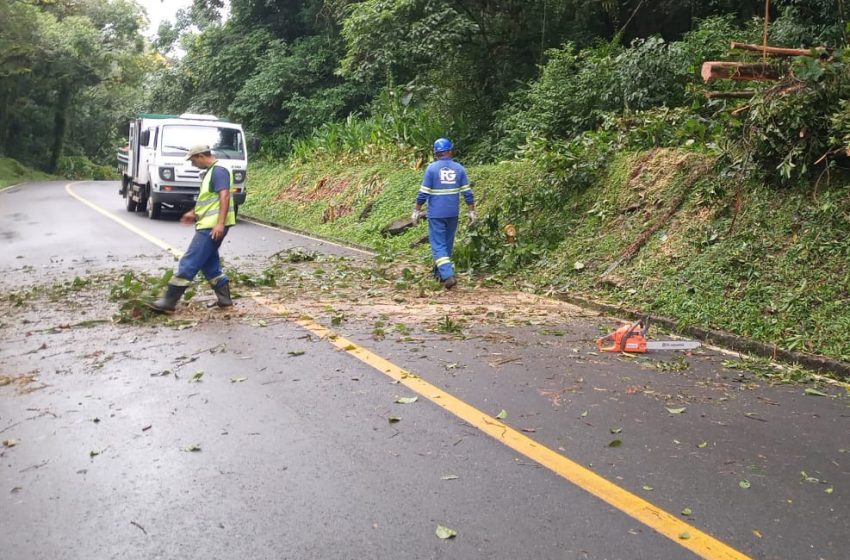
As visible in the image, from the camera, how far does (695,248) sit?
9.23 meters

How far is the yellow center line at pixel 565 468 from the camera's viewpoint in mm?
3531

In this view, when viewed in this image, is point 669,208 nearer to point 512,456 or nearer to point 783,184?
point 783,184

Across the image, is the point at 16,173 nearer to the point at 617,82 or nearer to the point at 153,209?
the point at 153,209

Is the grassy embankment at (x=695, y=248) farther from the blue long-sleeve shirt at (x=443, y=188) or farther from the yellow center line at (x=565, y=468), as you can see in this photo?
the yellow center line at (x=565, y=468)

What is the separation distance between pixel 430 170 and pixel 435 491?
7.02 m

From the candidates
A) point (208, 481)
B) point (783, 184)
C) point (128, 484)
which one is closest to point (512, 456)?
point (208, 481)

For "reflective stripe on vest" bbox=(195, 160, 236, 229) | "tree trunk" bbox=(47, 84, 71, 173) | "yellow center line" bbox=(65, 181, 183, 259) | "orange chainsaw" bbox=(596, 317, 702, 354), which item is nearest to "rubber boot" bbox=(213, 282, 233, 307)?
"reflective stripe on vest" bbox=(195, 160, 236, 229)

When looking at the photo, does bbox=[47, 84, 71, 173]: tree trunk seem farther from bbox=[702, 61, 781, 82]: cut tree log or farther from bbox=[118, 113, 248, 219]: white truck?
bbox=[702, 61, 781, 82]: cut tree log

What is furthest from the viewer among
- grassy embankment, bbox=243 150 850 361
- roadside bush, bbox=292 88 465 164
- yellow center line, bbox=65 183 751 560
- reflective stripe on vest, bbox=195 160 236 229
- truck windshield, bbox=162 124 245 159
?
Result: roadside bush, bbox=292 88 465 164

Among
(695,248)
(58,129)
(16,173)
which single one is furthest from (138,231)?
(58,129)

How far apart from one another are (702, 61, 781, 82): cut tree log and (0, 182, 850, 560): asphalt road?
12.7 feet

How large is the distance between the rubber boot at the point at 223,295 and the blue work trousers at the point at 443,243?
110 inches

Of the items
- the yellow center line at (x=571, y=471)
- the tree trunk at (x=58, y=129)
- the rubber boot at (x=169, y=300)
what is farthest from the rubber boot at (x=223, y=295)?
the tree trunk at (x=58, y=129)

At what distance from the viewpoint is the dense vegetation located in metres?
8.34
